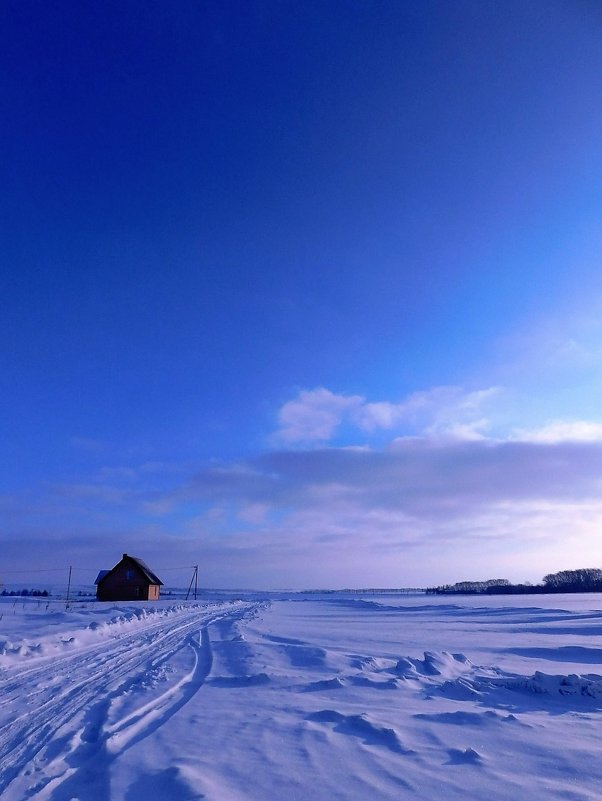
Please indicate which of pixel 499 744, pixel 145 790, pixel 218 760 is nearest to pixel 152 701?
pixel 218 760

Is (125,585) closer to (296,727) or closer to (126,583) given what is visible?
(126,583)

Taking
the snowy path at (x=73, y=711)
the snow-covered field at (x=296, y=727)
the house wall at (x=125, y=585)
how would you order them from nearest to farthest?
the snow-covered field at (x=296, y=727) < the snowy path at (x=73, y=711) < the house wall at (x=125, y=585)

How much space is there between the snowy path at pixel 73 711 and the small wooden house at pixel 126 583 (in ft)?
134

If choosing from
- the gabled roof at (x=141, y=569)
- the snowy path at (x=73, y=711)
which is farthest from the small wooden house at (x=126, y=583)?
the snowy path at (x=73, y=711)

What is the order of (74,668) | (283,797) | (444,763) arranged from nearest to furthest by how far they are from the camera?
(283,797), (444,763), (74,668)

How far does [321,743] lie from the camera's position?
5570mm

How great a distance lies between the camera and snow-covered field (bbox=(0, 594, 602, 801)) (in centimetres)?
448

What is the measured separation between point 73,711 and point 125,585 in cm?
4837

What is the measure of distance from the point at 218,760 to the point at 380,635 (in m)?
13.3

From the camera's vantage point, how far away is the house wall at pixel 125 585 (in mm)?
50969

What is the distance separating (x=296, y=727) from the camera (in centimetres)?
612

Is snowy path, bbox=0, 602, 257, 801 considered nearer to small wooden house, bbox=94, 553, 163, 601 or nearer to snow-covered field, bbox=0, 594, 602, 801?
snow-covered field, bbox=0, 594, 602, 801

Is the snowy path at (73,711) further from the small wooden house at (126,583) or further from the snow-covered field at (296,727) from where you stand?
the small wooden house at (126,583)

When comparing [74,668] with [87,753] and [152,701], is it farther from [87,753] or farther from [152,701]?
[87,753]
